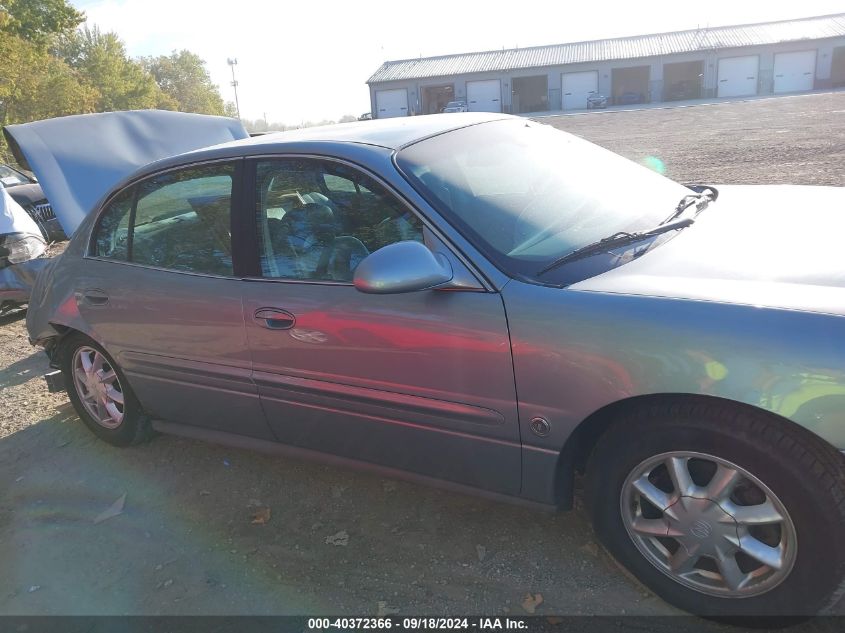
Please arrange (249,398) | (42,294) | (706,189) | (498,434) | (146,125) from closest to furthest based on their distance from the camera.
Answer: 1. (498,434)
2. (249,398)
3. (706,189)
4. (42,294)
5. (146,125)

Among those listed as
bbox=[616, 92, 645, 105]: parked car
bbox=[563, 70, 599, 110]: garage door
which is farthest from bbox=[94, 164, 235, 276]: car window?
bbox=[563, 70, 599, 110]: garage door

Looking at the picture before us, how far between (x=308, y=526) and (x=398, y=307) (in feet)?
3.97

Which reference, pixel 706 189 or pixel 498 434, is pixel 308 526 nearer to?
pixel 498 434

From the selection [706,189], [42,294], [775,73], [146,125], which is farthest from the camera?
[775,73]

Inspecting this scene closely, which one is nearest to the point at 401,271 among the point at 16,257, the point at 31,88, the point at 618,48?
the point at 16,257

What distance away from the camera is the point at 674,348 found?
2.02 m

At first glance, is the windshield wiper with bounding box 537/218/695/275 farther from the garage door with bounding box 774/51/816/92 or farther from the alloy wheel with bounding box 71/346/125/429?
the garage door with bounding box 774/51/816/92

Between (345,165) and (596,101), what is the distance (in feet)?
172

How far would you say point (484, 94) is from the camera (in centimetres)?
5562

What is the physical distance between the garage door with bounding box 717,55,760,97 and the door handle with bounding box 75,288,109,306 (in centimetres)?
5414

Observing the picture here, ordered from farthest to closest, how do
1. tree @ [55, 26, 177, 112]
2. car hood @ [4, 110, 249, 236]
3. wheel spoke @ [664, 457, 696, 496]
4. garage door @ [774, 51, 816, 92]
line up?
garage door @ [774, 51, 816, 92] < tree @ [55, 26, 177, 112] < car hood @ [4, 110, 249, 236] < wheel spoke @ [664, 457, 696, 496]

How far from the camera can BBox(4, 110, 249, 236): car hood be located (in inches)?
181

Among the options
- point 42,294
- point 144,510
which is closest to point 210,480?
point 144,510

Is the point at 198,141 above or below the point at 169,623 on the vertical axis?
above
